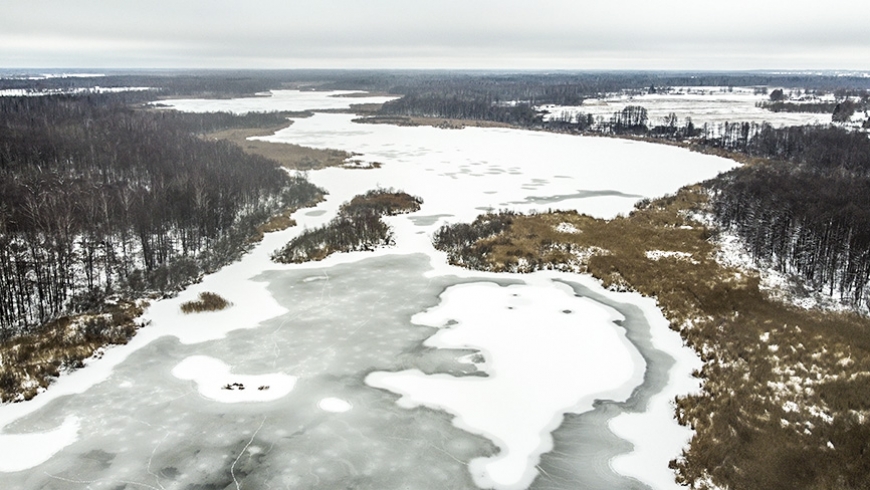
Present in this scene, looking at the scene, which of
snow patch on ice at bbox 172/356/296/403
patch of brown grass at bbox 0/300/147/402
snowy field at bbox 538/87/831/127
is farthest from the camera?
snowy field at bbox 538/87/831/127

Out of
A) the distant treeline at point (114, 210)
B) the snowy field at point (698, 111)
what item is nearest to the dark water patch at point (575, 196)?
the distant treeline at point (114, 210)

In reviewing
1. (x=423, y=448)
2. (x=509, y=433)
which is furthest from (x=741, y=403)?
(x=423, y=448)

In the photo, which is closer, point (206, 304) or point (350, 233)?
point (206, 304)

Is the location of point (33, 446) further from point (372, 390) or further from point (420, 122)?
point (420, 122)

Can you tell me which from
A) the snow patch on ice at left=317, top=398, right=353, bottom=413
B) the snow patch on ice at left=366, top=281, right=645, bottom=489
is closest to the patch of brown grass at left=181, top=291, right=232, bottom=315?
the snow patch on ice at left=366, top=281, right=645, bottom=489

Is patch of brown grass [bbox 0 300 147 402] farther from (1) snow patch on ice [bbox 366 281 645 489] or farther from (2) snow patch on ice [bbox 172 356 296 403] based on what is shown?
(1) snow patch on ice [bbox 366 281 645 489]

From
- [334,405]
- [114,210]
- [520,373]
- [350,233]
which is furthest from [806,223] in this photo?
[114,210]
